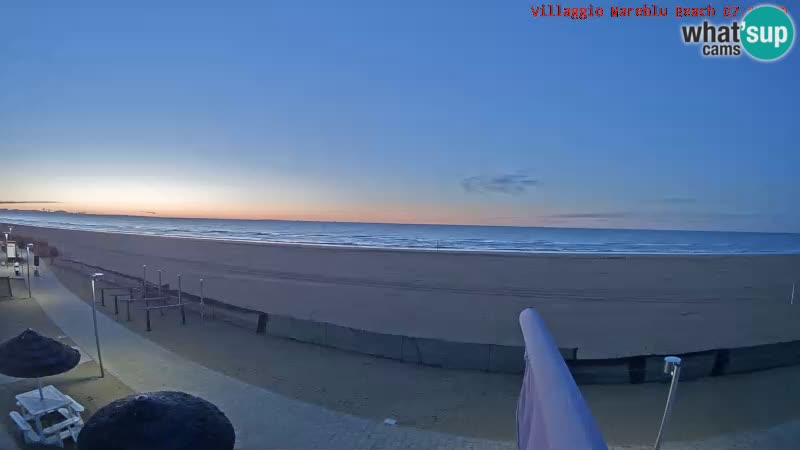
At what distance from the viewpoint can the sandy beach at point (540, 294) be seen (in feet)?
30.8

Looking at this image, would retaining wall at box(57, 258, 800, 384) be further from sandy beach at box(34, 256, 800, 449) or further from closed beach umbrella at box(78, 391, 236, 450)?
closed beach umbrella at box(78, 391, 236, 450)

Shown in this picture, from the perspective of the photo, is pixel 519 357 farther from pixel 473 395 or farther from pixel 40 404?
pixel 40 404

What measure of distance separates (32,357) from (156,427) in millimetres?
3823

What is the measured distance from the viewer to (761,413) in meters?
5.85

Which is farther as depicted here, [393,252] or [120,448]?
[393,252]

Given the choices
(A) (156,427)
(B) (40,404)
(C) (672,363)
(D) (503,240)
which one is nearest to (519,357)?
(C) (672,363)

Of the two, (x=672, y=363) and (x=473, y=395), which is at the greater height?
(x=672, y=363)

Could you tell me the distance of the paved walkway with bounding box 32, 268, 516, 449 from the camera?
462cm

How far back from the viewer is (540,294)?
1139 cm

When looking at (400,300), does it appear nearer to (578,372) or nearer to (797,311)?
(578,372)

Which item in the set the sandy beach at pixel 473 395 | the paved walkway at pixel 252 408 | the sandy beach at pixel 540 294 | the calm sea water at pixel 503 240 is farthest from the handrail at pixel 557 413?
the calm sea water at pixel 503 240

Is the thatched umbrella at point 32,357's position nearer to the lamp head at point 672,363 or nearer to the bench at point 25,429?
A: the bench at point 25,429

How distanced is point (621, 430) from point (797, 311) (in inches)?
321

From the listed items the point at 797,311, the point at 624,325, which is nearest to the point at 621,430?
the point at 624,325
